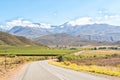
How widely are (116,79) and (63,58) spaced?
313 feet

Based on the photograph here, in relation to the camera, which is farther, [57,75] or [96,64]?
[96,64]

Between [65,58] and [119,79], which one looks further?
[65,58]

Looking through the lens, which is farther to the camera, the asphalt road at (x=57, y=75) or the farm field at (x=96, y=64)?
the farm field at (x=96, y=64)

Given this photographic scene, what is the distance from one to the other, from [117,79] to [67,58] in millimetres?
95635

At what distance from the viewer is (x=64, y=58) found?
122m

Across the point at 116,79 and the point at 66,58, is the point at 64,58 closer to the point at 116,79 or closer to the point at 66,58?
the point at 66,58

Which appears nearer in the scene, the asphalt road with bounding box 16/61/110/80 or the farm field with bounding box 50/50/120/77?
the asphalt road with bounding box 16/61/110/80

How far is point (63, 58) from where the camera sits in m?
123

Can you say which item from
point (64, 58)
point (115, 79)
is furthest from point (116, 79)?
A: point (64, 58)

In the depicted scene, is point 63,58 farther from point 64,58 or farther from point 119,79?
point 119,79

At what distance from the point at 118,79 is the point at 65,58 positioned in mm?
95031

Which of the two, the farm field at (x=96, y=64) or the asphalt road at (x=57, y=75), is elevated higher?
the farm field at (x=96, y=64)

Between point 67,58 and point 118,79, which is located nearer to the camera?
point 118,79

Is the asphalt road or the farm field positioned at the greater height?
the farm field
